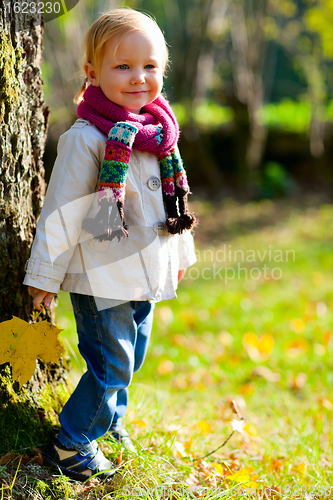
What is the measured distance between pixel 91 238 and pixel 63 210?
0.14 metres

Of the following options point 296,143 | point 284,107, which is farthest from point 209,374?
point 284,107

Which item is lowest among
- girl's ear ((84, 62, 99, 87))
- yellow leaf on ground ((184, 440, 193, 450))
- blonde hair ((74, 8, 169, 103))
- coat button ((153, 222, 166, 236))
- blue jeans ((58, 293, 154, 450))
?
yellow leaf on ground ((184, 440, 193, 450))

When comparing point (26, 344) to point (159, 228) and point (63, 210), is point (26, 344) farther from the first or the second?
point (159, 228)

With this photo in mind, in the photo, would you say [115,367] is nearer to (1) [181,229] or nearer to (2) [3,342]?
(2) [3,342]

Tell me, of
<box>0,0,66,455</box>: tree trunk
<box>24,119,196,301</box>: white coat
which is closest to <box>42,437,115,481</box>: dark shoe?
<box>0,0,66,455</box>: tree trunk

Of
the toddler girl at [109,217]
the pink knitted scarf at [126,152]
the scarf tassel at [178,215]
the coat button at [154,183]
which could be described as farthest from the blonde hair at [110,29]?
the scarf tassel at [178,215]

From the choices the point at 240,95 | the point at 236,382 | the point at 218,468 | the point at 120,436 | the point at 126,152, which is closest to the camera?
the point at 126,152

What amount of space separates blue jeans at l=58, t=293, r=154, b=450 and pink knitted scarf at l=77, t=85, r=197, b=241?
0.99 ft

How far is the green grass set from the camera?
1778mm

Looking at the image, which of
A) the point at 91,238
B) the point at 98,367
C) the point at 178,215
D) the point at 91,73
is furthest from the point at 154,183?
the point at 98,367

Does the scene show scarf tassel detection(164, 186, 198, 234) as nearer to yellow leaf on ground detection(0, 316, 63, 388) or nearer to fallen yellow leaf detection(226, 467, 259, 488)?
yellow leaf on ground detection(0, 316, 63, 388)

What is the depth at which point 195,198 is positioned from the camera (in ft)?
27.5

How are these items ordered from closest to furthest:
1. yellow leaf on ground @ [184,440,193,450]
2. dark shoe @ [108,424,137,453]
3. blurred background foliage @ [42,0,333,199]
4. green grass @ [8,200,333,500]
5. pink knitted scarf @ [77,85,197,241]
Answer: pink knitted scarf @ [77,85,197,241] → green grass @ [8,200,333,500] → dark shoe @ [108,424,137,453] → yellow leaf on ground @ [184,440,193,450] → blurred background foliage @ [42,0,333,199]

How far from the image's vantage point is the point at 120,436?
1.93 metres
